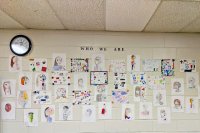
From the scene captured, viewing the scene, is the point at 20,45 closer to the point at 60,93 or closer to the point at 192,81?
the point at 60,93

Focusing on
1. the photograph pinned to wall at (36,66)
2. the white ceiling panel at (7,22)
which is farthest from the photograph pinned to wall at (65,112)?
the white ceiling panel at (7,22)

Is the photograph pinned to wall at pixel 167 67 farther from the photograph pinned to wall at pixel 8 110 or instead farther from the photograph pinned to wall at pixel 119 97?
the photograph pinned to wall at pixel 8 110

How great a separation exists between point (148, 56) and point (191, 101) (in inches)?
29.5

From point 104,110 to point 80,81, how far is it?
17.4 inches

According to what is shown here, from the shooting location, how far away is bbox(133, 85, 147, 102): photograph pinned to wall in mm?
2688

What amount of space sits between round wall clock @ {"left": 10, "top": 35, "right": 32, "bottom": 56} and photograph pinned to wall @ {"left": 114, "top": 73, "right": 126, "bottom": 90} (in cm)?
107

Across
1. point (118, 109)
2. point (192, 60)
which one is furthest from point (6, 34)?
point (192, 60)

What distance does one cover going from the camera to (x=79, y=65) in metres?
2.67

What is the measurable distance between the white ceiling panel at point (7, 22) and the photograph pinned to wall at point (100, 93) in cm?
112

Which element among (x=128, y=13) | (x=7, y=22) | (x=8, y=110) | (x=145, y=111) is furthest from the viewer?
(x=145, y=111)

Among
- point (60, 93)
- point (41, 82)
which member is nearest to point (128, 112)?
point (60, 93)

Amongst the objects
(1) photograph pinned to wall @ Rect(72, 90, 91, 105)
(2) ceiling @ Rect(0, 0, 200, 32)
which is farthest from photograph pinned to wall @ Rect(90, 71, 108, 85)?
(2) ceiling @ Rect(0, 0, 200, 32)

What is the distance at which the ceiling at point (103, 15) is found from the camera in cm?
183

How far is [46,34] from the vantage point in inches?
105
